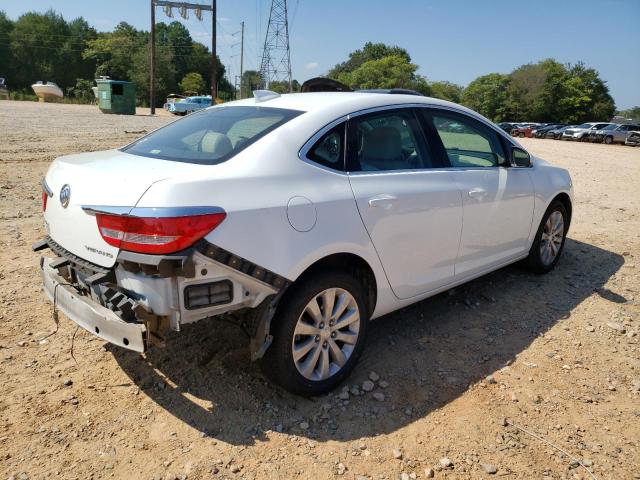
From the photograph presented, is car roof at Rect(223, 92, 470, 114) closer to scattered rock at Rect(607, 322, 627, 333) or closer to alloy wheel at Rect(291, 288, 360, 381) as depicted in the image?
alloy wheel at Rect(291, 288, 360, 381)

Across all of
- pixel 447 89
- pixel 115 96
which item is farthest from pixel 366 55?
pixel 115 96

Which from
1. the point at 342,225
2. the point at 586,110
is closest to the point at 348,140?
the point at 342,225

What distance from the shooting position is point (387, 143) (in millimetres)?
3344

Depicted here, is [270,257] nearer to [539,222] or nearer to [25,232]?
[539,222]

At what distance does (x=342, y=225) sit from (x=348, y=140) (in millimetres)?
592

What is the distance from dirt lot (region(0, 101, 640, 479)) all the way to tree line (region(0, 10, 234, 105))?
72389mm

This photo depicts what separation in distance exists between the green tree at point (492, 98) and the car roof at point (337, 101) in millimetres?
66467

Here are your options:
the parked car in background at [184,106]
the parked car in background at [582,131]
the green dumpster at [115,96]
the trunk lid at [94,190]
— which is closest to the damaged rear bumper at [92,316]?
the trunk lid at [94,190]

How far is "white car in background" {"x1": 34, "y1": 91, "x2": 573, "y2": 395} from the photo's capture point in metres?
2.34

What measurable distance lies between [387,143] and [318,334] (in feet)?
4.50

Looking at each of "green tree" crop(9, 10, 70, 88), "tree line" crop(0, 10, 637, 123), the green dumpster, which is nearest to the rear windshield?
the green dumpster

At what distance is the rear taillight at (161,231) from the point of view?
225cm

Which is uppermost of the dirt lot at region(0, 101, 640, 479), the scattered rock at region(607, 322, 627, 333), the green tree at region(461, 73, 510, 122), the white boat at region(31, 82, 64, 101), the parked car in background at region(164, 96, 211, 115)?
the green tree at region(461, 73, 510, 122)

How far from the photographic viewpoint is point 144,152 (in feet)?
10.3
